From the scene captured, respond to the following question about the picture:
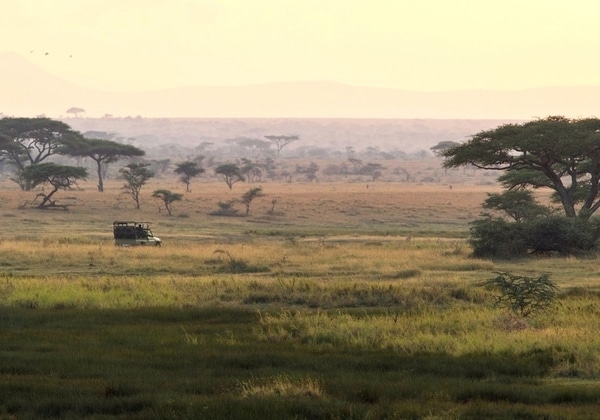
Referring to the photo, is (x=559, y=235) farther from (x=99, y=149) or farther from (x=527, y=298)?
(x=99, y=149)

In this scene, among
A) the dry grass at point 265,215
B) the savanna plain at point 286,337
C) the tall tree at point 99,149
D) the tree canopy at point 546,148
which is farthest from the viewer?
the tall tree at point 99,149

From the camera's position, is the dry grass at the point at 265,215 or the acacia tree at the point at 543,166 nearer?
the acacia tree at the point at 543,166

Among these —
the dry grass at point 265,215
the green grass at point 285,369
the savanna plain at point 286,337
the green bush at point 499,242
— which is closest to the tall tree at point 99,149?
the dry grass at point 265,215

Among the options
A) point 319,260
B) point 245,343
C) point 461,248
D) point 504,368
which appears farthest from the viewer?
point 461,248

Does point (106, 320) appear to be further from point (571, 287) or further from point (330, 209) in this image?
point (330, 209)

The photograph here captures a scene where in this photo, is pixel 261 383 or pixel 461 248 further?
pixel 461 248

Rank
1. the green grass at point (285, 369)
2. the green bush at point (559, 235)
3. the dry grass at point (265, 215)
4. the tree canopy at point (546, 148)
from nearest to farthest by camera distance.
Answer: the green grass at point (285, 369) → the green bush at point (559, 235) → the tree canopy at point (546, 148) → the dry grass at point (265, 215)

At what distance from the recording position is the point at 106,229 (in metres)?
61.2

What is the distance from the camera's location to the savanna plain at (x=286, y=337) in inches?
514

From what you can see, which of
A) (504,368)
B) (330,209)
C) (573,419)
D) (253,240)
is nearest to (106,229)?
(253,240)

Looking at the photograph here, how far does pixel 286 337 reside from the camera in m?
19.1

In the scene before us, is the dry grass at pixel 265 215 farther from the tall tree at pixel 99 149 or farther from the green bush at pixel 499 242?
the green bush at pixel 499 242

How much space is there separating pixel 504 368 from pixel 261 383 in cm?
408

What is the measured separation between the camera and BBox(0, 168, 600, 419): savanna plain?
42.8 feet
